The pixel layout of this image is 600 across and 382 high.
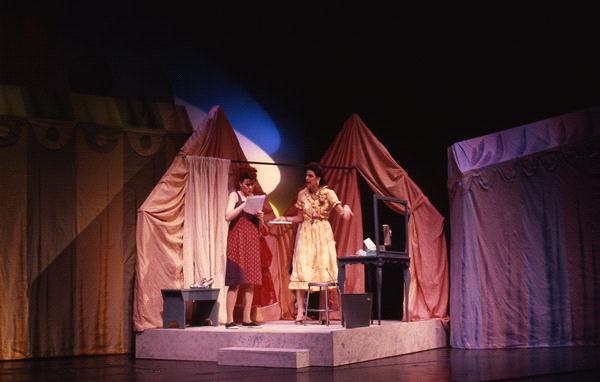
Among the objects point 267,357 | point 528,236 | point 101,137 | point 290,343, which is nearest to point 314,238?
point 290,343

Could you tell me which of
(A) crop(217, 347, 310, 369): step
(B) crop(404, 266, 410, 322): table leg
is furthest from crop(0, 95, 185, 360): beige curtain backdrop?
(B) crop(404, 266, 410, 322): table leg

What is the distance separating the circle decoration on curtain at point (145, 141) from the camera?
8.27 metres

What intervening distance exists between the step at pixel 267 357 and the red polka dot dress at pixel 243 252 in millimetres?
947

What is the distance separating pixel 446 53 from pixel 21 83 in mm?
4471

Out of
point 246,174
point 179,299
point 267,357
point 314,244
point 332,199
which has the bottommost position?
point 267,357

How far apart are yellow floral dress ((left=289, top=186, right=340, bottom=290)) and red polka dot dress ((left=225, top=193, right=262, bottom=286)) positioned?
21.6 inches

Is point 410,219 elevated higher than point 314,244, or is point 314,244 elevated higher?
point 410,219

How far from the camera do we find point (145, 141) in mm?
8344

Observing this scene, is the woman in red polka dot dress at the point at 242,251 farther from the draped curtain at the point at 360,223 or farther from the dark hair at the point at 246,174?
the draped curtain at the point at 360,223

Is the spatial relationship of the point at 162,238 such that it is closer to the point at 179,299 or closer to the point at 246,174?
the point at 179,299

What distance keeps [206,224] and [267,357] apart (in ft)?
7.13

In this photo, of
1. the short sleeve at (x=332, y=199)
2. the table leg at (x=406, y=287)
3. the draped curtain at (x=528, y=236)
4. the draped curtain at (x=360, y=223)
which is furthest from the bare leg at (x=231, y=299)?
the draped curtain at (x=528, y=236)

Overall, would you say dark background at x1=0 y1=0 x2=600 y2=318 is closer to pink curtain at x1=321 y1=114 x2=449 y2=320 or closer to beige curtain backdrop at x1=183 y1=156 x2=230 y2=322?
pink curtain at x1=321 y1=114 x2=449 y2=320

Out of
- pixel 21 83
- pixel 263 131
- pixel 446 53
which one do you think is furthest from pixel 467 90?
pixel 21 83
